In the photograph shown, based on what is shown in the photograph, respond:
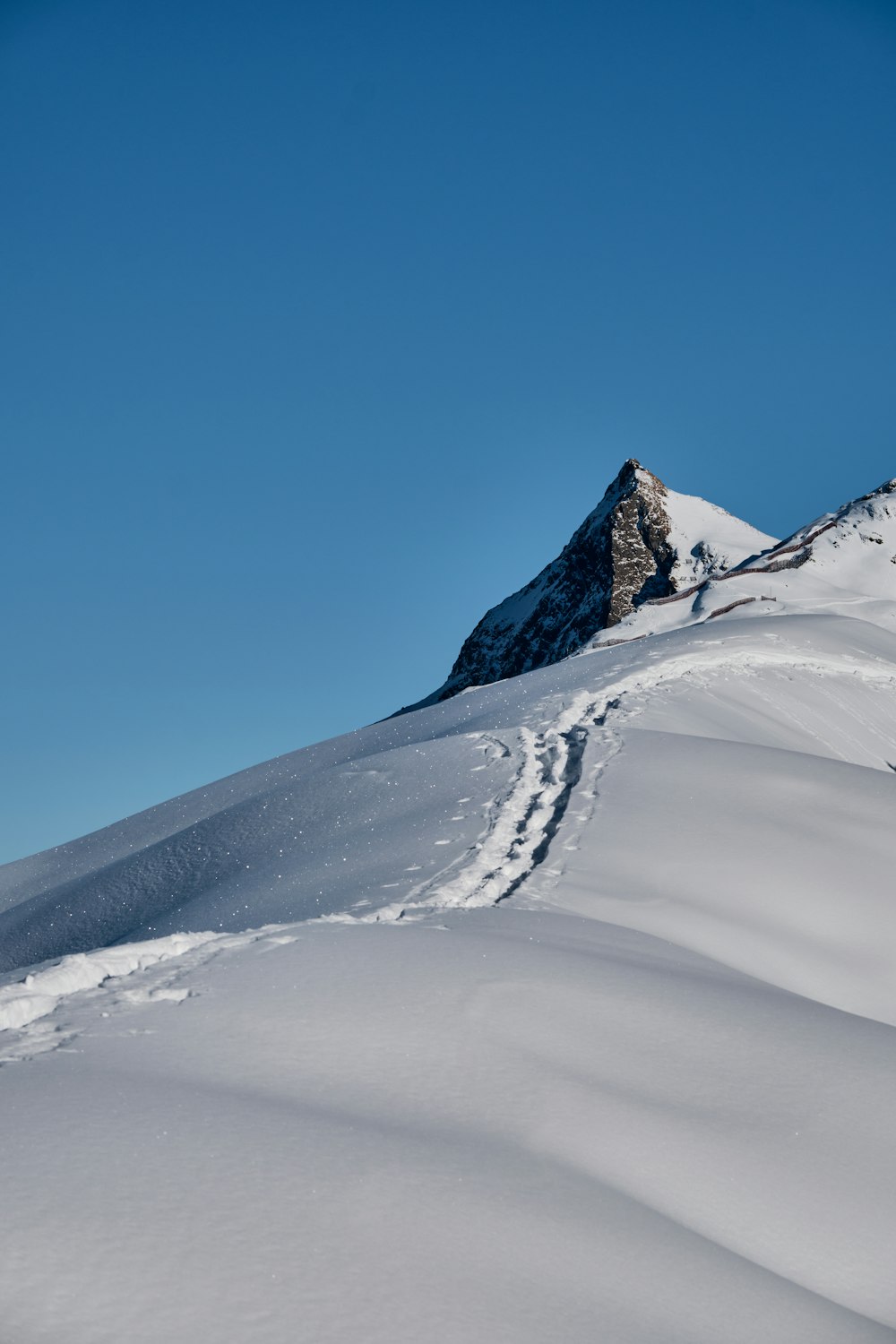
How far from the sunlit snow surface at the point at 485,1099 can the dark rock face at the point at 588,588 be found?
61613 mm

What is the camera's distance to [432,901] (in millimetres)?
5996

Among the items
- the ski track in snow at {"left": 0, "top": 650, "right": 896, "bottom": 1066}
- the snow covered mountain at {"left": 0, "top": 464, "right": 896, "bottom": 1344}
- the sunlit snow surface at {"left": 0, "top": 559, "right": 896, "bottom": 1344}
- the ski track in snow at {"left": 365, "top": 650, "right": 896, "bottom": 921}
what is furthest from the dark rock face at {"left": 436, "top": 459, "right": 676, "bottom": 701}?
the sunlit snow surface at {"left": 0, "top": 559, "right": 896, "bottom": 1344}

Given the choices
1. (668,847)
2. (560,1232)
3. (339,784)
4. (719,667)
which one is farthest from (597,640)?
(560,1232)

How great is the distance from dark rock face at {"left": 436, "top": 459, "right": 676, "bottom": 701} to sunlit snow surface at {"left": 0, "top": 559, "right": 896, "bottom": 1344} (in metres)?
61.6

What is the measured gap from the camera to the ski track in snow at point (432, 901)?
153 inches

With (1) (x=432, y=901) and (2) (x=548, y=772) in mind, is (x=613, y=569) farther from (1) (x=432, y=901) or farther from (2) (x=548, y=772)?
(1) (x=432, y=901)

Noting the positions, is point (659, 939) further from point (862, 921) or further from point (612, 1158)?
point (612, 1158)

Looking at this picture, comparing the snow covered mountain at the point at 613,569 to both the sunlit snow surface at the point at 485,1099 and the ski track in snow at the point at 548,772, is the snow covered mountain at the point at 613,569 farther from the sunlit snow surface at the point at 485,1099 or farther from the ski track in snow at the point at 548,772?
the sunlit snow surface at the point at 485,1099

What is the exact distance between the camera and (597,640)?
30453 millimetres

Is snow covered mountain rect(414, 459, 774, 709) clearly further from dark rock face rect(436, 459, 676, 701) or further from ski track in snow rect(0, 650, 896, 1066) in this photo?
ski track in snow rect(0, 650, 896, 1066)

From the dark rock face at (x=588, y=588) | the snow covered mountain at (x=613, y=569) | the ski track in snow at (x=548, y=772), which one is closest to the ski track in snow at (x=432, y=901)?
the ski track in snow at (x=548, y=772)

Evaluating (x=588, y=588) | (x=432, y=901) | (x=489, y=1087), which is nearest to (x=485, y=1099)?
(x=489, y=1087)

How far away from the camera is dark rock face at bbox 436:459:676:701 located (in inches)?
2835

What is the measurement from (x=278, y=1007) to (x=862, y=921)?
3944mm
